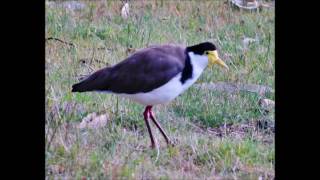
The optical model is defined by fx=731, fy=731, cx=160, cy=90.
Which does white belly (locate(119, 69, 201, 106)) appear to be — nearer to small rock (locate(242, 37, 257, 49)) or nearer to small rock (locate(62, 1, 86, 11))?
small rock (locate(242, 37, 257, 49))

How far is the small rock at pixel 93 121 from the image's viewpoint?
20.1 feet

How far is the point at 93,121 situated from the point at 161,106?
784 mm

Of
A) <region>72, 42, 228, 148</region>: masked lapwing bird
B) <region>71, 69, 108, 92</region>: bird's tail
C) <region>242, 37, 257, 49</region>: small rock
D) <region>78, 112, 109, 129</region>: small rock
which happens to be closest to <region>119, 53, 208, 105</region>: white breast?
<region>72, 42, 228, 148</region>: masked lapwing bird

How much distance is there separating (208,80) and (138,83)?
1.92 metres

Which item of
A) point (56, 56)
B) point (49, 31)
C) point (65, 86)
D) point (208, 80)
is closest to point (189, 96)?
point (208, 80)

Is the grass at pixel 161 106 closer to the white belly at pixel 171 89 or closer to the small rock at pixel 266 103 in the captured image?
the small rock at pixel 266 103

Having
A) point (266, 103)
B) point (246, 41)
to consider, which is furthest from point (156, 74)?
point (246, 41)

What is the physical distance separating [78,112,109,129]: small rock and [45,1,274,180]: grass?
69 mm

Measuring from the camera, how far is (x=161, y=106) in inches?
264

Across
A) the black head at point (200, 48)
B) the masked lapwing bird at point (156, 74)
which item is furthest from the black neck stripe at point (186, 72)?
the black head at point (200, 48)

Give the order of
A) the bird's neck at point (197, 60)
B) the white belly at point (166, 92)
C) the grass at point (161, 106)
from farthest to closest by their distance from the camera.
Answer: the bird's neck at point (197, 60) < the white belly at point (166, 92) < the grass at point (161, 106)

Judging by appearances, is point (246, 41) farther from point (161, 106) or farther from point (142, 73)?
point (142, 73)

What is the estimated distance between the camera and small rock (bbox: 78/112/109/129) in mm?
6113

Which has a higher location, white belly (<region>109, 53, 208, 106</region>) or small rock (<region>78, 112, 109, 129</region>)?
white belly (<region>109, 53, 208, 106</region>)
